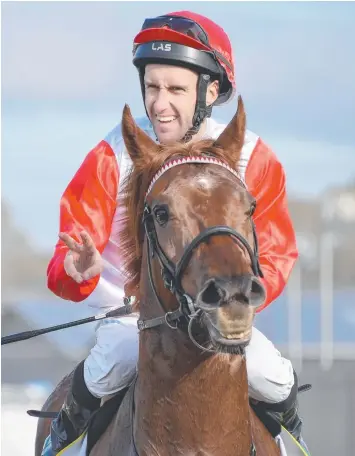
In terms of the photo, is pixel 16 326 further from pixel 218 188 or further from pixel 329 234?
pixel 218 188

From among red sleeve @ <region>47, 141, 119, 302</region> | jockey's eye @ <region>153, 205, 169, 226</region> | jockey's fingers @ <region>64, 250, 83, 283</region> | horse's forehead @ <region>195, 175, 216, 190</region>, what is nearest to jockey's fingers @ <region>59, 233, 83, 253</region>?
jockey's fingers @ <region>64, 250, 83, 283</region>

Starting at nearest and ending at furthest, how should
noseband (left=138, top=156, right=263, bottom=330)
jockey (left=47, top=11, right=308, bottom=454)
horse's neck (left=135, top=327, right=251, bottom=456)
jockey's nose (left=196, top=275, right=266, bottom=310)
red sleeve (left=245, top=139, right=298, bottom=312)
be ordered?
jockey's nose (left=196, top=275, right=266, bottom=310) → noseband (left=138, top=156, right=263, bottom=330) → horse's neck (left=135, top=327, right=251, bottom=456) → jockey (left=47, top=11, right=308, bottom=454) → red sleeve (left=245, top=139, right=298, bottom=312)

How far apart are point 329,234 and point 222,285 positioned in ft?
58.9

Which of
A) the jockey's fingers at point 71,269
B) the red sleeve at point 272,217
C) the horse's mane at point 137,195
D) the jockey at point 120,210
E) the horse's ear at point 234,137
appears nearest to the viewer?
the horse's mane at point 137,195

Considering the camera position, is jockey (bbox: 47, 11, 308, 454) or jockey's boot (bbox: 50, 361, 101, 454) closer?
jockey (bbox: 47, 11, 308, 454)

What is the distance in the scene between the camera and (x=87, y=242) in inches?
156

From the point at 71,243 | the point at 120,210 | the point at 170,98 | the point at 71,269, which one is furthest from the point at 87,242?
the point at 170,98

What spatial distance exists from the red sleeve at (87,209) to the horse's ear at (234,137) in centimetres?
77

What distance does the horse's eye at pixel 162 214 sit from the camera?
3622 mm

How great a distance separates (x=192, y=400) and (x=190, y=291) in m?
0.49

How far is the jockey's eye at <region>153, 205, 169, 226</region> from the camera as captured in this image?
3.62 meters

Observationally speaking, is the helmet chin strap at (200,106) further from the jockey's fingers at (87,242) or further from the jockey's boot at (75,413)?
the jockey's boot at (75,413)

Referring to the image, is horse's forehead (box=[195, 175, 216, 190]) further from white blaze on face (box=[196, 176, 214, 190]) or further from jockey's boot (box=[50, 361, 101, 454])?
jockey's boot (box=[50, 361, 101, 454])

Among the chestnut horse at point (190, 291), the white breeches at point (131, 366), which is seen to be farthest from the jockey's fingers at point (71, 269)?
the white breeches at point (131, 366)
